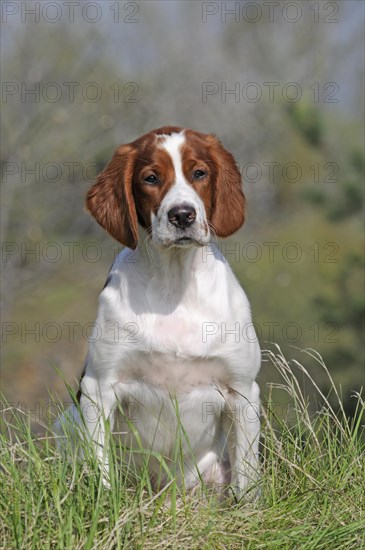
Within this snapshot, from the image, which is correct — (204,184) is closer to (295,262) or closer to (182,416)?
(182,416)

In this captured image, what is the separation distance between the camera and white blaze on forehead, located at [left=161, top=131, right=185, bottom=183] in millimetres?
4047

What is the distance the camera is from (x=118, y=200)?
420cm

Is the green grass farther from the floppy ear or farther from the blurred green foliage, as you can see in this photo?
the blurred green foliage

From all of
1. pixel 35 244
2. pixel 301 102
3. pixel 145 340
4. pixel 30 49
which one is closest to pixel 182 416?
pixel 145 340

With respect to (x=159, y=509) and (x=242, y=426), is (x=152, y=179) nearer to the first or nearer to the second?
(x=242, y=426)

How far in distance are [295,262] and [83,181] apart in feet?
9.79

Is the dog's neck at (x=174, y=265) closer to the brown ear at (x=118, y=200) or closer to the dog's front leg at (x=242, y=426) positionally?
the brown ear at (x=118, y=200)

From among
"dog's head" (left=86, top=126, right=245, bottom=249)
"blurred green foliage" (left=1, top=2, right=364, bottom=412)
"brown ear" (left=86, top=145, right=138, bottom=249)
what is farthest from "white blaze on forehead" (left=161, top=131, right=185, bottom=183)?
"blurred green foliage" (left=1, top=2, right=364, bottom=412)

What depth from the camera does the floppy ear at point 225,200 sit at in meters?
4.20

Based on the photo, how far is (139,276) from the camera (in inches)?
165

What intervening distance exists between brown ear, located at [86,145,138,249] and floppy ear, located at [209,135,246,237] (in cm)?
35

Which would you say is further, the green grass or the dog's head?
the dog's head

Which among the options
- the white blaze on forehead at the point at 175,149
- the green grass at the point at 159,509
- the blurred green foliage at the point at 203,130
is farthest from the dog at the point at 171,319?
the blurred green foliage at the point at 203,130

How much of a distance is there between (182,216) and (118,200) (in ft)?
1.42
